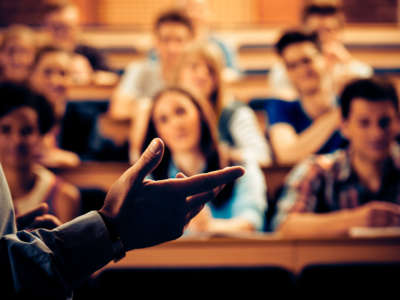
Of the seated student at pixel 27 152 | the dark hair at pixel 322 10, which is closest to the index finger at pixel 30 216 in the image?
the seated student at pixel 27 152

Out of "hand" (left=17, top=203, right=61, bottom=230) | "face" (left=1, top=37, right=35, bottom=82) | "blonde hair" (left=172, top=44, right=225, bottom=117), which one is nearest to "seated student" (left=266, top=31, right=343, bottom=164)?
"blonde hair" (left=172, top=44, right=225, bottom=117)

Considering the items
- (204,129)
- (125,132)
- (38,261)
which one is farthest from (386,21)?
(38,261)

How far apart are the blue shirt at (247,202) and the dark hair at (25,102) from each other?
1.05 feet

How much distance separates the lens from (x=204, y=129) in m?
1.38

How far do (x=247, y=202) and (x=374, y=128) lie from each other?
34cm

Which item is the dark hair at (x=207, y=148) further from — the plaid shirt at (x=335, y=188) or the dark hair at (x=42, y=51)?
the dark hair at (x=42, y=51)

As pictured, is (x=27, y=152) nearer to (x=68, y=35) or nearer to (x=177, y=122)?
(x=177, y=122)

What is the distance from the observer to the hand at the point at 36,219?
0.61 meters

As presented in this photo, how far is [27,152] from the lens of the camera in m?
Result: 1.30

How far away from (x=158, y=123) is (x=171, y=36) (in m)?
0.74

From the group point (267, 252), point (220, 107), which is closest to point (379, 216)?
point (267, 252)

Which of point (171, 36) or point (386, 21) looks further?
point (386, 21)

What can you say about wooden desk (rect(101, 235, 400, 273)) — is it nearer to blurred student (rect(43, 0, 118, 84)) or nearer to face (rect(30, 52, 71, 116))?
face (rect(30, 52, 71, 116))

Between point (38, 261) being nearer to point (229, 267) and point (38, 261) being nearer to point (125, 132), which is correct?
point (229, 267)
